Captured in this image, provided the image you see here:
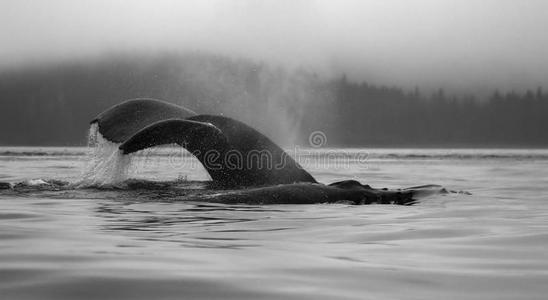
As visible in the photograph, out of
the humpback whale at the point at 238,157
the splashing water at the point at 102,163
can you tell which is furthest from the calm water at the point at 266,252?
the splashing water at the point at 102,163

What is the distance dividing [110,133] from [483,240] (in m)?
5.48

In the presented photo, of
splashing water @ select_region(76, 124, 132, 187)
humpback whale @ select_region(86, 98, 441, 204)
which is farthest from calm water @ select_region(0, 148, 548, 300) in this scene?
splashing water @ select_region(76, 124, 132, 187)

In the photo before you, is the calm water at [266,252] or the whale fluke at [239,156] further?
the whale fluke at [239,156]

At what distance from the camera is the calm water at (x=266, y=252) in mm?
3377

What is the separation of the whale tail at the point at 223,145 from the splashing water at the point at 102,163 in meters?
0.14

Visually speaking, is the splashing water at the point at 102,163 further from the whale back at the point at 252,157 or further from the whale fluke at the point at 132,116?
the whale back at the point at 252,157

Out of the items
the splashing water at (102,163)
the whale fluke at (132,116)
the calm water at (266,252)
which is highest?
the whale fluke at (132,116)

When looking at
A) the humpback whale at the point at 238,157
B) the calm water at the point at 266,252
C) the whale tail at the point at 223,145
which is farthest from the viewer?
the whale tail at the point at 223,145

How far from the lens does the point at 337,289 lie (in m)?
3.41

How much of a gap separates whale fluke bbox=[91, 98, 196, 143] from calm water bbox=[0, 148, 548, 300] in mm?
1255

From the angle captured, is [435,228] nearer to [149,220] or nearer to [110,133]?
[149,220]

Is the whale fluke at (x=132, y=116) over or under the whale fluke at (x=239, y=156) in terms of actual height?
over

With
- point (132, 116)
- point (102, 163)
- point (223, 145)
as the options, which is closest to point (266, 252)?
point (223, 145)

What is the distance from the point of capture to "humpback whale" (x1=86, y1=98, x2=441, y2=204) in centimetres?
898
